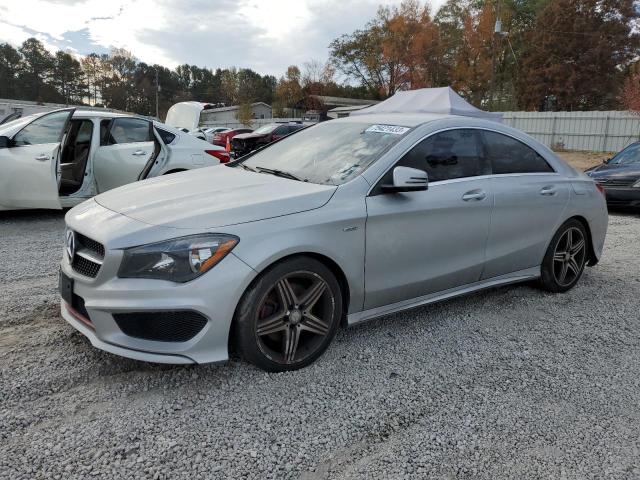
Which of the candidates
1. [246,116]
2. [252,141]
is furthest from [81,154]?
[246,116]

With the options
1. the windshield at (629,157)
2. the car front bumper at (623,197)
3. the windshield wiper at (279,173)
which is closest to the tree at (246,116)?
the windshield at (629,157)

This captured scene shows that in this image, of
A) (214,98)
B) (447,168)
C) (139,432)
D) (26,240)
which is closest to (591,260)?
(447,168)

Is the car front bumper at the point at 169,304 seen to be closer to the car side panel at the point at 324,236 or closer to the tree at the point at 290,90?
the car side panel at the point at 324,236

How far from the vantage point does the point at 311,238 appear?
284cm

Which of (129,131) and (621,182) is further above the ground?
(129,131)

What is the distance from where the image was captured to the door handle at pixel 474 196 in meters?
3.65

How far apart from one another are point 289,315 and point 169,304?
26.9 inches

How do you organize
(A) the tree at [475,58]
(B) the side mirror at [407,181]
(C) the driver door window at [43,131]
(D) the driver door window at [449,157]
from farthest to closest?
(A) the tree at [475,58] → (C) the driver door window at [43,131] → (D) the driver door window at [449,157] → (B) the side mirror at [407,181]

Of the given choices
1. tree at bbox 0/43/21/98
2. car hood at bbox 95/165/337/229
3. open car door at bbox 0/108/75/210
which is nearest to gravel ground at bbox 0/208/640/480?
car hood at bbox 95/165/337/229

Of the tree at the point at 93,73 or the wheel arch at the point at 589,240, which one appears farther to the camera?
the tree at the point at 93,73

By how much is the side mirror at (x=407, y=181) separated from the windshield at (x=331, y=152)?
24 centimetres

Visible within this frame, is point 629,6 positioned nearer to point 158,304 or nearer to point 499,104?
point 499,104

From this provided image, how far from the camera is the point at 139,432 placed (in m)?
2.35

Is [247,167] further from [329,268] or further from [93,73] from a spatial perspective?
[93,73]
